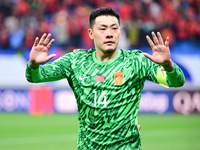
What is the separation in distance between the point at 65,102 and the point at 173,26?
18.9 feet

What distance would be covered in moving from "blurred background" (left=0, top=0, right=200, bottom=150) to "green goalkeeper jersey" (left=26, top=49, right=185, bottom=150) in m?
6.83

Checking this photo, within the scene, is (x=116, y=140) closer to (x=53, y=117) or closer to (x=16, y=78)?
(x=53, y=117)

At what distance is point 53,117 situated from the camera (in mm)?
16188

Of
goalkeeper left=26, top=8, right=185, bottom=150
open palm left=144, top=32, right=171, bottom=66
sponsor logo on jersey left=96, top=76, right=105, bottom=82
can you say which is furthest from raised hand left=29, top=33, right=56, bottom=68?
open palm left=144, top=32, right=171, bottom=66

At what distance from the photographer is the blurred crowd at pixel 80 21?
60.6 ft

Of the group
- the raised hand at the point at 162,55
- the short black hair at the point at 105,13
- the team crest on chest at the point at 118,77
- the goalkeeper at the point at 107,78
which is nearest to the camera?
the raised hand at the point at 162,55

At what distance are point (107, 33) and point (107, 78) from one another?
0.45 metres

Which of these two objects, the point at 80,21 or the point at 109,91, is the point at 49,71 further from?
the point at 80,21

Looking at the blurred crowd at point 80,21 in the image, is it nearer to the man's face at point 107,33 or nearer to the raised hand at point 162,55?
the man's face at point 107,33

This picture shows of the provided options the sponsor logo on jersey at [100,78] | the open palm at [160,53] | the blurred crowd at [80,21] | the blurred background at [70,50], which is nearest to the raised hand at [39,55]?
the sponsor logo on jersey at [100,78]

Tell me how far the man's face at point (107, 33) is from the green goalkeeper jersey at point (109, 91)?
0.16 metres

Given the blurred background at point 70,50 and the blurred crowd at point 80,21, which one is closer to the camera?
the blurred background at point 70,50

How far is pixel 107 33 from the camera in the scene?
185 inches

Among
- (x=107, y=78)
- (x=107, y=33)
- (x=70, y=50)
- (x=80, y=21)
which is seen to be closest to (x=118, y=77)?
(x=107, y=78)
